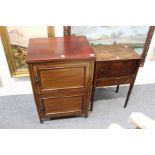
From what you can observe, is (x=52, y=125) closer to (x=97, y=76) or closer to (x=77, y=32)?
(x=97, y=76)

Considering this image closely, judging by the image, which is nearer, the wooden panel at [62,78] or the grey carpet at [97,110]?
the wooden panel at [62,78]

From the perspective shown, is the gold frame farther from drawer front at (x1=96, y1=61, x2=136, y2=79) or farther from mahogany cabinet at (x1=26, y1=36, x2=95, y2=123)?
drawer front at (x1=96, y1=61, x2=136, y2=79)

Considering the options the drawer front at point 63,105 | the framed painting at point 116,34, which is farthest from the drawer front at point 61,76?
the framed painting at point 116,34

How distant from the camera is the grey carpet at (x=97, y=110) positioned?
188 centimetres

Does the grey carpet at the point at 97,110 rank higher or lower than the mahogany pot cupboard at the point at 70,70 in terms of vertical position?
lower

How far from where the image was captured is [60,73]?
1.40m

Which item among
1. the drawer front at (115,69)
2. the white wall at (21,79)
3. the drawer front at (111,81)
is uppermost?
the drawer front at (115,69)

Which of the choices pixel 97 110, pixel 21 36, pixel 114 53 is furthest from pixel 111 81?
pixel 21 36

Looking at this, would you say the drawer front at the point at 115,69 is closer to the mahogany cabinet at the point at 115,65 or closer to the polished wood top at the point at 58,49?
the mahogany cabinet at the point at 115,65

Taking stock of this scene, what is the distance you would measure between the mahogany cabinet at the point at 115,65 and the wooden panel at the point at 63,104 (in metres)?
0.26

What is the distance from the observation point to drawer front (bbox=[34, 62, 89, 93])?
136 cm
